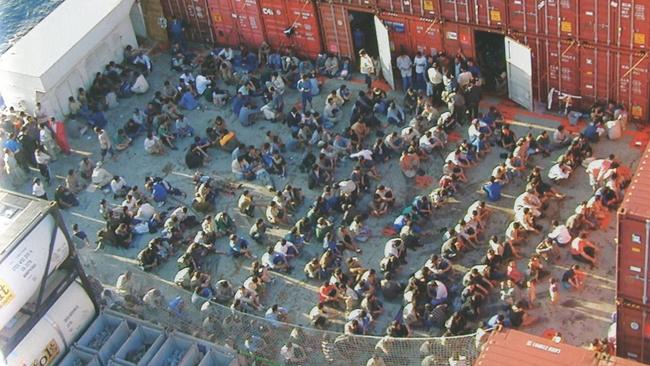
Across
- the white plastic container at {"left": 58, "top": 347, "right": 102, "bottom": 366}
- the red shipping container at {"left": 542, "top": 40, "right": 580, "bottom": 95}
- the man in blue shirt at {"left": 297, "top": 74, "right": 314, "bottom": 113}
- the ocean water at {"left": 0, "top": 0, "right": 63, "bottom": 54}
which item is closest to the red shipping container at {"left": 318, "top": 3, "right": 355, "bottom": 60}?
the man in blue shirt at {"left": 297, "top": 74, "right": 314, "bottom": 113}

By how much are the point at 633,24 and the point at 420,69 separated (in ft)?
21.8

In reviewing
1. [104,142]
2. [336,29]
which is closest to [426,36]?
[336,29]

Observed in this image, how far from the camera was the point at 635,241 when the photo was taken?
2236 cm

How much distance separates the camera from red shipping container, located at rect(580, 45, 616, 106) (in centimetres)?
3089

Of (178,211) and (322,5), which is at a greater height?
(322,5)

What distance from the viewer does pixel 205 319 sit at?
2816 centimetres

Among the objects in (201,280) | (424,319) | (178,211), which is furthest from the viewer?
(178,211)

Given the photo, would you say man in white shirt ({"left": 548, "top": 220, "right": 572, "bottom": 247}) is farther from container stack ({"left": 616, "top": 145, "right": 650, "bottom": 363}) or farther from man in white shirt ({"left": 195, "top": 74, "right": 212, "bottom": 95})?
man in white shirt ({"left": 195, "top": 74, "right": 212, "bottom": 95})

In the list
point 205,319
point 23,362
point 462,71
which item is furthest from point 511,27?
point 23,362

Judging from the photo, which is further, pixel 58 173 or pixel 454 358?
pixel 58 173

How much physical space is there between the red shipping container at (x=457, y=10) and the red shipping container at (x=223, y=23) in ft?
25.0

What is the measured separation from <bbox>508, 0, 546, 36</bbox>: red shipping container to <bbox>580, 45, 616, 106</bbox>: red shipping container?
132 cm

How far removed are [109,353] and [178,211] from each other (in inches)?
208

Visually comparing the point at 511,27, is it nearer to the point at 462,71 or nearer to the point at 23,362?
the point at 462,71
